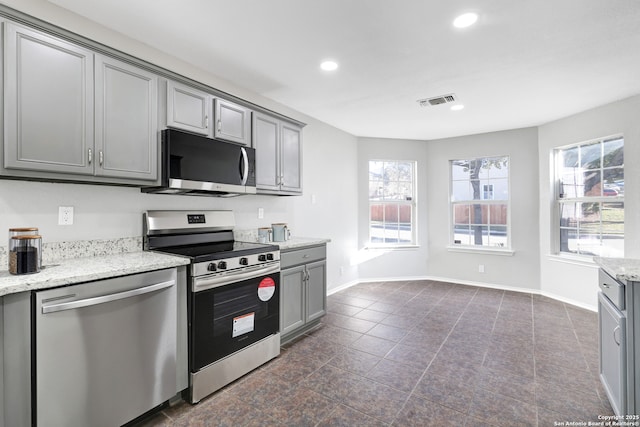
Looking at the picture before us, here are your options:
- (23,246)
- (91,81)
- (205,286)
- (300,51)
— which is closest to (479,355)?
(205,286)

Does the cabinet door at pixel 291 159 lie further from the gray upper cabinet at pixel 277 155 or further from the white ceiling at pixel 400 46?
the white ceiling at pixel 400 46

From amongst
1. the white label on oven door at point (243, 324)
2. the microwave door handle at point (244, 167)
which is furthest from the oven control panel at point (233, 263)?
the microwave door handle at point (244, 167)

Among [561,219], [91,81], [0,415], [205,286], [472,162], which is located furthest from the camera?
[472,162]

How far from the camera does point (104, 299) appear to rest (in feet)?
5.32

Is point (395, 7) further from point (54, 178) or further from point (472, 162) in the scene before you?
point (472, 162)

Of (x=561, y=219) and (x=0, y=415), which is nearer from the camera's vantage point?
(x=0, y=415)

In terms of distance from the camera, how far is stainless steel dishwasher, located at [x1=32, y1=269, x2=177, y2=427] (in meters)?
1.46

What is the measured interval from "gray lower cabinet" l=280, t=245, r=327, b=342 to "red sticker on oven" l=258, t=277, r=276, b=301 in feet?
0.58

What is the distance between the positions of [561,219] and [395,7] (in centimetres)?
407

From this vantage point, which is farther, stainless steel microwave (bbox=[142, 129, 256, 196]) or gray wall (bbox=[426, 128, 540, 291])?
gray wall (bbox=[426, 128, 540, 291])

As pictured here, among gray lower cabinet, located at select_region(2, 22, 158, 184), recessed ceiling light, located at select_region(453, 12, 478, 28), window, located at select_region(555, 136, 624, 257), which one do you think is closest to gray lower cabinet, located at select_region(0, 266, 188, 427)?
gray lower cabinet, located at select_region(2, 22, 158, 184)

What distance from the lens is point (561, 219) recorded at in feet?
14.4

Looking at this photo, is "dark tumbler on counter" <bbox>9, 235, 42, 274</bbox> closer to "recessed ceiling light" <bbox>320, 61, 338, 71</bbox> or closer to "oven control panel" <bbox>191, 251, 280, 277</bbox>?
"oven control panel" <bbox>191, 251, 280, 277</bbox>

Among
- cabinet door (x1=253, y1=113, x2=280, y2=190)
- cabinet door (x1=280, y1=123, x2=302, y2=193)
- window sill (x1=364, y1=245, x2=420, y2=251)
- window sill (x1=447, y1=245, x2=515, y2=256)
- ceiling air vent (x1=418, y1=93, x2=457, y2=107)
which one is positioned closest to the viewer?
cabinet door (x1=253, y1=113, x2=280, y2=190)
